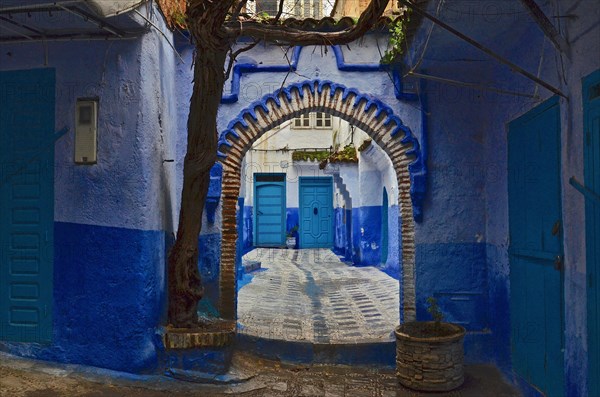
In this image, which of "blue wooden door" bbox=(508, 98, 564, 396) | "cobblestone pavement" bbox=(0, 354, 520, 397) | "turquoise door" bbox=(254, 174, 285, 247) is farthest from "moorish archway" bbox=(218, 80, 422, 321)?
"turquoise door" bbox=(254, 174, 285, 247)

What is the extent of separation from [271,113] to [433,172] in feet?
6.31

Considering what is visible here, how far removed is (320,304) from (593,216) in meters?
5.73

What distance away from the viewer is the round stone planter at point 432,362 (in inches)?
187

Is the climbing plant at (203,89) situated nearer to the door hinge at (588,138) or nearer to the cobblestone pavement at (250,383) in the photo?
the cobblestone pavement at (250,383)

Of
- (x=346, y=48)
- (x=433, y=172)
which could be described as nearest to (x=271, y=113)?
(x=346, y=48)

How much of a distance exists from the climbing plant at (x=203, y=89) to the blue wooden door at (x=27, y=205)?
3.66 ft

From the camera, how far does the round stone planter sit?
474 centimetres

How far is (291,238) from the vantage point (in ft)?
62.4

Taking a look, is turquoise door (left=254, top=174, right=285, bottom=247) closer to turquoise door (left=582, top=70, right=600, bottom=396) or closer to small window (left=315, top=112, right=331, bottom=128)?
small window (left=315, top=112, right=331, bottom=128)

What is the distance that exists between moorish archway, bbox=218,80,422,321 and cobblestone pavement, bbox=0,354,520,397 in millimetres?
891

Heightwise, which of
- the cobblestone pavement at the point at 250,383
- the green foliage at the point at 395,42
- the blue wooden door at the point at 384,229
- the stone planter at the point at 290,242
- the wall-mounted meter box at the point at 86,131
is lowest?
the cobblestone pavement at the point at 250,383

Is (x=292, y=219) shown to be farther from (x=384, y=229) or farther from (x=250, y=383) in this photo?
(x=250, y=383)

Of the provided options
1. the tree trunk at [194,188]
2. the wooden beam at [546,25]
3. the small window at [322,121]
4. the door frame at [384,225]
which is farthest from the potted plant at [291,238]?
the wooden beam at [546,25]

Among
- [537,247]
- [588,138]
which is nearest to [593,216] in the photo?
[588,138]
